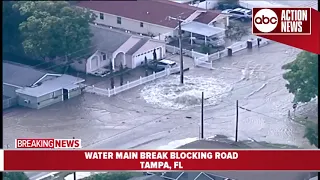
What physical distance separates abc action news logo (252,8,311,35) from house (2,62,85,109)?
7.09m

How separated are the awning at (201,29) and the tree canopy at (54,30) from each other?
130 cm

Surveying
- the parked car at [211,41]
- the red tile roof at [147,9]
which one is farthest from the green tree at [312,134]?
the red tile roof at [147,9]

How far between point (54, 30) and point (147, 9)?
201cm

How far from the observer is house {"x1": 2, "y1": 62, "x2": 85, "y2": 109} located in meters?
9.96

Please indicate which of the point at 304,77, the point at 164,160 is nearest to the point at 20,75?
the point at 304,77

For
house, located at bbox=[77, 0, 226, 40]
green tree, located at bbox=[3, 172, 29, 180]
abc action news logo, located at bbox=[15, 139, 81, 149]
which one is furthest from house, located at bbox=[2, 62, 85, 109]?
abc action news logo, located at bbox=[15, 139, 81, 149]

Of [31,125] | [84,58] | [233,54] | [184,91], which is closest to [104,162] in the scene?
[31,125]

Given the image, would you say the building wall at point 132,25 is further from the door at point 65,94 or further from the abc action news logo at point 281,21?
the abc action news logo at point 281,21

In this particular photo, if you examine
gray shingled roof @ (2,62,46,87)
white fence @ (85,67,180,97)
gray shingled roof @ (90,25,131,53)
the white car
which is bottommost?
white fence @ (85,67,180,97)

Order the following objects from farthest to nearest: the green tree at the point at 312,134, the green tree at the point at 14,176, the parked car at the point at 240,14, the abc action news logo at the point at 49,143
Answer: the parked car at the point at 240,14 < the green tree at the point at 312,134 < the green tree at the point at 14,176 < the abc action news logo at the point at 49,143

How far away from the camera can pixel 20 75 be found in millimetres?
10398

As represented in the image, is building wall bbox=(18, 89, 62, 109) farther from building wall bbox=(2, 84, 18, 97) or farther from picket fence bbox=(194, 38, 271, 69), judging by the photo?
picket fence bbox=(194, 38, 271, 69)

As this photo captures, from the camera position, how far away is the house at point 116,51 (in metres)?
10.9

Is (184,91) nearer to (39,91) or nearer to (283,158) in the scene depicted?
(39,91)
